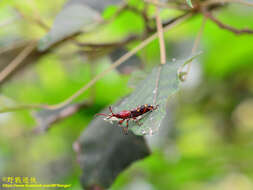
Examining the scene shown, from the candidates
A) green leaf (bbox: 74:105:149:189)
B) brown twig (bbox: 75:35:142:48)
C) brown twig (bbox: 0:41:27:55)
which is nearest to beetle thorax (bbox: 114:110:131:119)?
green leaf (bbox: 74:105:149:189)

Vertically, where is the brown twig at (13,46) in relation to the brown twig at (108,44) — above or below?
above

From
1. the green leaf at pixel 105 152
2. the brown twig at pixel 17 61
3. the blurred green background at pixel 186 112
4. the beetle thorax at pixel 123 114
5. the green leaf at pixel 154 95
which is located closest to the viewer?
the green leaf at pixel 154 95

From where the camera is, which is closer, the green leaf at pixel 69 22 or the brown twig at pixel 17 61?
the green leaf at pixel 69 22

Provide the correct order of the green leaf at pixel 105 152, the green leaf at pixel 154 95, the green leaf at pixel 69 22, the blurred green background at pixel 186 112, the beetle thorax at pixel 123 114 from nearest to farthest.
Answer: the green leaf at pixel 154 95 < the beetle thorax at pixel 123 114 < the green leaf at pixel 105 152 < the green leaf at pixel 69 22 < the blurred green background at pixel 186 112

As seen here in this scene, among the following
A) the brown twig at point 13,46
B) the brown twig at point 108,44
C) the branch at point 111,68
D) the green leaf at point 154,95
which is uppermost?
the brown twig at point 13,46

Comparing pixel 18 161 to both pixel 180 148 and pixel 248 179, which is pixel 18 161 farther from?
pixel 248 179

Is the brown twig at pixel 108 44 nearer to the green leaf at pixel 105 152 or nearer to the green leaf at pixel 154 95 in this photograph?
the green leaf at pixel 105 152

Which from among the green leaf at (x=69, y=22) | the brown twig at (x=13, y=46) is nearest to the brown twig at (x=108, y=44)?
the green leaf at (x=69, y=22)

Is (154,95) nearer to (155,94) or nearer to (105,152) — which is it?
(155,94)

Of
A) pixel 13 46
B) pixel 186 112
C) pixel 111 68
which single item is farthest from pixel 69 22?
pixel 186 112
